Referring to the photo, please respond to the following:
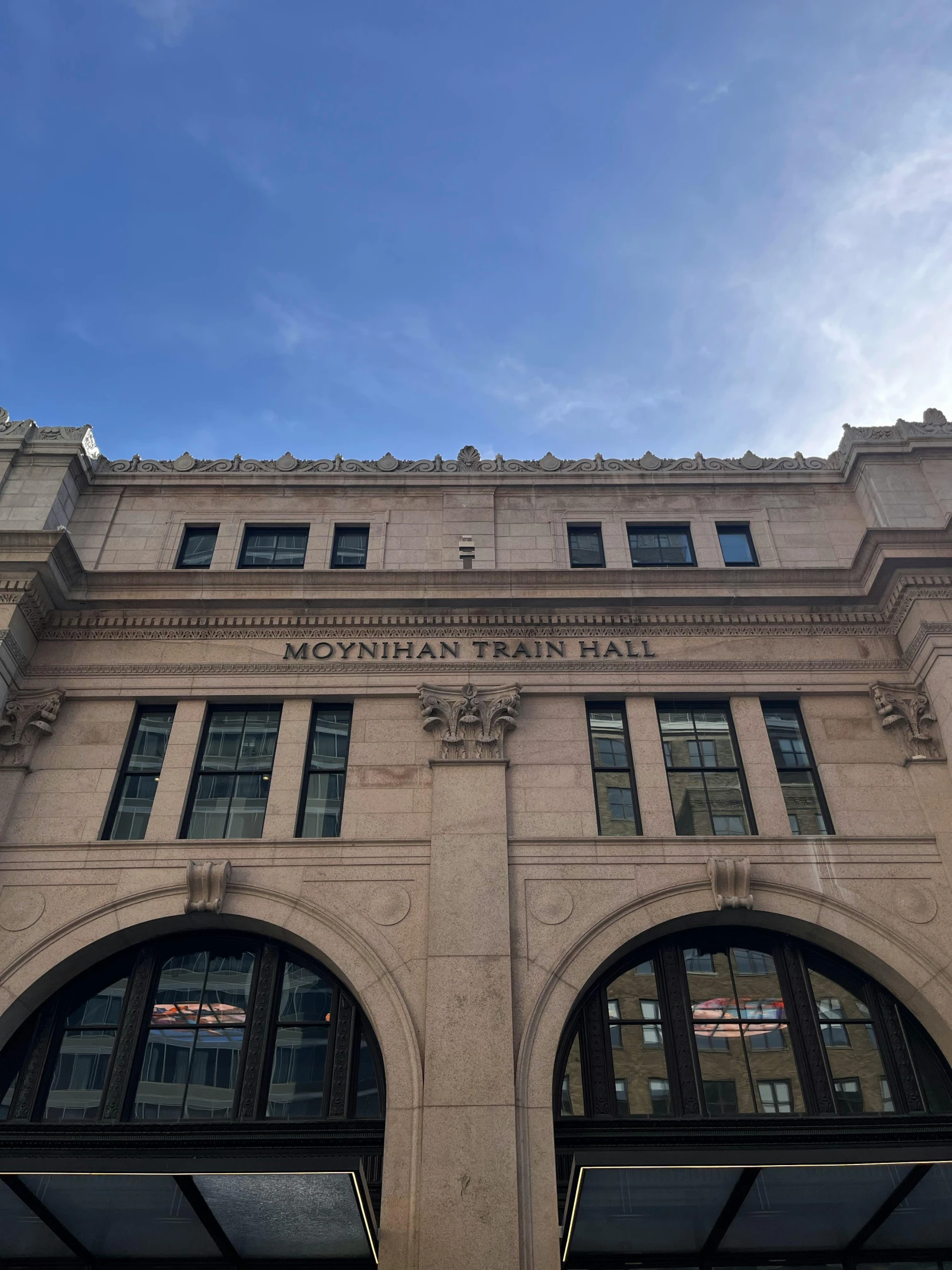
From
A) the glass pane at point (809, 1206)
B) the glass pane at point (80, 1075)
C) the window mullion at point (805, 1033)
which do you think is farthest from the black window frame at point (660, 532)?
the glass pane at point (80, 1075)

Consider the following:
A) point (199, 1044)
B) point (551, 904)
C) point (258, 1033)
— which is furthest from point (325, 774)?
point (199, 1044)

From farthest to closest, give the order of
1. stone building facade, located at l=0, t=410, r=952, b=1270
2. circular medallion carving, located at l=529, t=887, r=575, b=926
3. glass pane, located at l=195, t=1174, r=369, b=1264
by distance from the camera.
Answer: circular medallion carving, located at l=529, t=887, r=575, b=926
stone building facade, located at l=0, t=410, r=952, b=1270
glass pane, located at l=195, t=1174, r=369, b=1264

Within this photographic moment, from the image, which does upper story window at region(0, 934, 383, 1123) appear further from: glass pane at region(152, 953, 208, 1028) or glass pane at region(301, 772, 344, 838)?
glass pane at region(301, 772, 344, 838)

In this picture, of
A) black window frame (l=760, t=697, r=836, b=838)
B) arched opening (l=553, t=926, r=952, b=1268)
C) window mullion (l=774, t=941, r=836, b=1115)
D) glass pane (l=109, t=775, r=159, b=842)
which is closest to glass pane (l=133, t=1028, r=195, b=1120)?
glass pane (l=109, t=775, r=159, b=842)

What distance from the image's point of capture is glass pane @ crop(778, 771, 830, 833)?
17094 mm

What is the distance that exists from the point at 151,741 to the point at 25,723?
2.20m

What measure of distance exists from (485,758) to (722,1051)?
594cm

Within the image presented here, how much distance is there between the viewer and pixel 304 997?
15.6 metres

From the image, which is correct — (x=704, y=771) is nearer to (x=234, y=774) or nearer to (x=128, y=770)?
(x=234, y=774)

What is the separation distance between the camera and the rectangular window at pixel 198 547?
21.7 m

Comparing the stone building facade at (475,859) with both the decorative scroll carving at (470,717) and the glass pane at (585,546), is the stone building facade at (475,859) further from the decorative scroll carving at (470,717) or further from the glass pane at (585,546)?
the glass pane at (585,546)

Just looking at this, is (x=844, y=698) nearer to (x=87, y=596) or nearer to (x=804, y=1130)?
(x=804, y=1130)

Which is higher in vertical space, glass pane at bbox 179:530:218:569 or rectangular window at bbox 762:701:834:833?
glass pane at bbox 179:530:218:569

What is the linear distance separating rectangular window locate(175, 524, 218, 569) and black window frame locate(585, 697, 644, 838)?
28.7 ft
